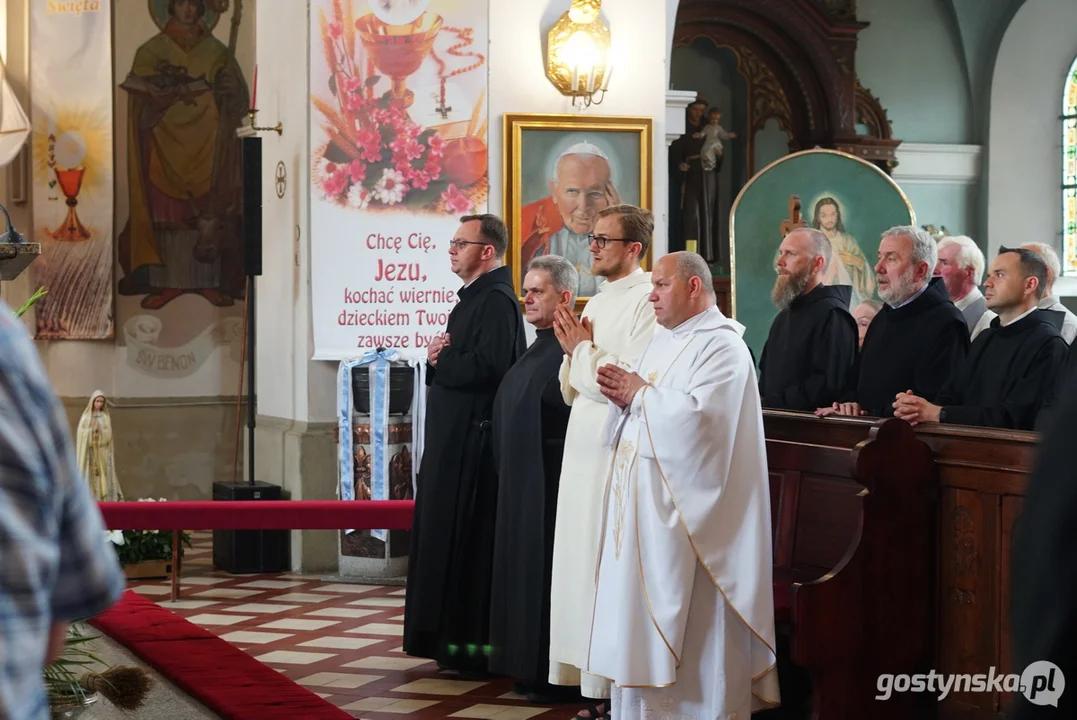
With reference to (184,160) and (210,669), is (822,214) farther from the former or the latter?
(210,669)

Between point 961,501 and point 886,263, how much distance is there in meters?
1.46

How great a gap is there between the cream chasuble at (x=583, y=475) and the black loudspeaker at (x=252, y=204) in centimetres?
407

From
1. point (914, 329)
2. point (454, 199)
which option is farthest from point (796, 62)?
point (914, 329)

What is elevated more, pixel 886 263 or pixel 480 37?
pixel 480 37

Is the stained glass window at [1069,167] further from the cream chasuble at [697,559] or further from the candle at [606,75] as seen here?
the cream chasuble at [697,559]

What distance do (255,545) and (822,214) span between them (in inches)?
186

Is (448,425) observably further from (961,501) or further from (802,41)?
(802,41)

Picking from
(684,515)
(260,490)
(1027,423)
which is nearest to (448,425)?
(684,515)

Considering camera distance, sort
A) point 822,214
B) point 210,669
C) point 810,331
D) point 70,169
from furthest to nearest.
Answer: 1. point 70,169
2. point 822,214
3. point 810,331
4. point 210,669

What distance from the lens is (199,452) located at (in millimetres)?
11672

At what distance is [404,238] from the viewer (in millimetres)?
8734

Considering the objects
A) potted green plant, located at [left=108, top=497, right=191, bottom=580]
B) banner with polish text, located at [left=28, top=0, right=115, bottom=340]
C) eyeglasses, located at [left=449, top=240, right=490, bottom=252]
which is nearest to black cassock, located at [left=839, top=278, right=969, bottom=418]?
eyeglasses, located at [left=449, top=240, right=490, bottom=252]

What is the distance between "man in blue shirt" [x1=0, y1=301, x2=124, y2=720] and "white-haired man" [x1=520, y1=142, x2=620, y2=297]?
23.9 ft

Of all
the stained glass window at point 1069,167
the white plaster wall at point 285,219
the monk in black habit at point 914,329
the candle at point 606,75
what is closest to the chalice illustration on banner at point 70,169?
the white plaster wall at point 285,219
